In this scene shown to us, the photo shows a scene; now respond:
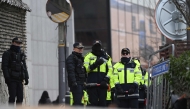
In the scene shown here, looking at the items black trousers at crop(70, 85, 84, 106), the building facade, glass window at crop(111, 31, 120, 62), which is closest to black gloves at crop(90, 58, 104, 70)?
black trousers at crop(70, 85, 84, 106)

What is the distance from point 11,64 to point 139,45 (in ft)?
108

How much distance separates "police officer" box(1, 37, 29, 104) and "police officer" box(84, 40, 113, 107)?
1433 mm

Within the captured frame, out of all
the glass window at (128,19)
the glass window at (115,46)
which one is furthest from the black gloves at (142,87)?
the glass window at (128,19)

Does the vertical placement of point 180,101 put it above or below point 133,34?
below

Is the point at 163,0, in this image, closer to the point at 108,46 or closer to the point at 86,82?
the point at 86,82

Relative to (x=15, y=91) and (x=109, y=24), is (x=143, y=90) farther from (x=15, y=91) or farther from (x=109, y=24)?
(x=109, y=24)

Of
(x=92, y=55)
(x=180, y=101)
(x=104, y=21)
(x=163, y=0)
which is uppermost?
(x=104, y=21)

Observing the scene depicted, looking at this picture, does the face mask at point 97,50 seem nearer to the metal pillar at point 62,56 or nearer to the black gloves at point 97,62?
the black gloves at point 97,62

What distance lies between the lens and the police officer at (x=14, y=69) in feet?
47.7

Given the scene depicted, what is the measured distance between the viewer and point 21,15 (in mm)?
19344

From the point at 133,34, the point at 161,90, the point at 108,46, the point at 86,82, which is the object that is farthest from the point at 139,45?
the point at 161,90

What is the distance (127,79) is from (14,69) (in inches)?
94.3

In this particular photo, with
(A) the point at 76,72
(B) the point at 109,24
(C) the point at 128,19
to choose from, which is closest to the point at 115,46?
(B) the point at 109,24

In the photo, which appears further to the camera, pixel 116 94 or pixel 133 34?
pixel 133 34
